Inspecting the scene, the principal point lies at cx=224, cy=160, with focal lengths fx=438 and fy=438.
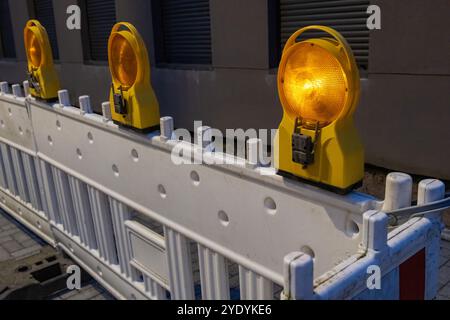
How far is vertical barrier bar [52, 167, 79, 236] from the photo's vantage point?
3.38 meters

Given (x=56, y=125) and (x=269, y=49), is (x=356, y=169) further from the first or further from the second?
(x=269, y=49)

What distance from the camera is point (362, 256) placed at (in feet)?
4.41

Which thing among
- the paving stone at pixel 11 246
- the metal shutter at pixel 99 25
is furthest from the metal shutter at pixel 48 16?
the paving stone at pixel 11 246

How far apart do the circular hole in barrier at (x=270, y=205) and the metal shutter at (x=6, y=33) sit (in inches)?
554

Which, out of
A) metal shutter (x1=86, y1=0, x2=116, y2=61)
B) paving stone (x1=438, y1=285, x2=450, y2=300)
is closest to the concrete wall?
metal shutter (x1=86, y1=0, x2=116, y2=61)

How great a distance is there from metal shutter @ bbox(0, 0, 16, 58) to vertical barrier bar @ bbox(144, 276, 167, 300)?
43.4ft

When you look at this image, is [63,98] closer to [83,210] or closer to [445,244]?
[83,210]

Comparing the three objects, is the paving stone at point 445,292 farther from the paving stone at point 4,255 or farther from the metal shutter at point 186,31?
the metal shutter at point 186,31

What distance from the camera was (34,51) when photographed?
3.49 m

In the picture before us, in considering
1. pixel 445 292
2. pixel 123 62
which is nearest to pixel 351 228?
pixel 123 62

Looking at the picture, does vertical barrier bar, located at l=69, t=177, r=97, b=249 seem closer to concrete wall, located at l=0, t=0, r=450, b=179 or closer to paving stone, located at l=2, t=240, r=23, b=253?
paving stone, located at l=2, t=240, r=23, b=253

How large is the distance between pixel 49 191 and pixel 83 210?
597 mm

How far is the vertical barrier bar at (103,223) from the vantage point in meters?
2.97

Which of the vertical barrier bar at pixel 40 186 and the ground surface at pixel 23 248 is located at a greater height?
the vertical barrier bar at pixel 40 186
